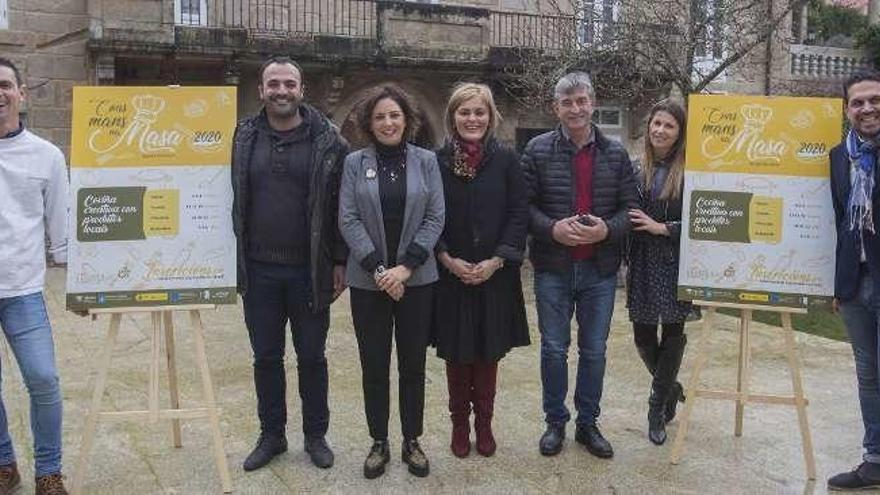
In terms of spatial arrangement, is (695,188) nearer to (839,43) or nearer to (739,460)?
(739,460)

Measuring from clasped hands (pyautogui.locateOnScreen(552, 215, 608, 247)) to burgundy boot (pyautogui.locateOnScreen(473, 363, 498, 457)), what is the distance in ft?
2.34

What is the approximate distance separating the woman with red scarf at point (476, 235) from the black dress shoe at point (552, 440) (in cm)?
52

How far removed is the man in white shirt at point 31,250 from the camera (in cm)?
330

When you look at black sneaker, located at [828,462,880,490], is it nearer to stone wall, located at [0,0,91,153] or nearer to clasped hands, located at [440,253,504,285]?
clasped hands, located at [440,253,504,285]

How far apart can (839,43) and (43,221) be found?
19.5m

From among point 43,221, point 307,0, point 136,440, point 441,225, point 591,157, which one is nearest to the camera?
point 43,221

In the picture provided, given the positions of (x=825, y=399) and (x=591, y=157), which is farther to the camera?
(x=825, y=399)

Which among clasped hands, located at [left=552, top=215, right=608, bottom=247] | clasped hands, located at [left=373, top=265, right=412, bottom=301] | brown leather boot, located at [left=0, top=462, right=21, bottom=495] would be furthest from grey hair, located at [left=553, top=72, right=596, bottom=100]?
brown leather boot, located at [left=0, top=462, right=21, bottom=495]

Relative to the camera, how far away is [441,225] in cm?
371

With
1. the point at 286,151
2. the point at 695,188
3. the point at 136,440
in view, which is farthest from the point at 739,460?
the point at 136,440

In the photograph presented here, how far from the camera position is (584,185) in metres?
4.00

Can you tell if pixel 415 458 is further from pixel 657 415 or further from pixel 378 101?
pixel 378 101

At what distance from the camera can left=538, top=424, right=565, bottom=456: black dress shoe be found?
13.4 feet

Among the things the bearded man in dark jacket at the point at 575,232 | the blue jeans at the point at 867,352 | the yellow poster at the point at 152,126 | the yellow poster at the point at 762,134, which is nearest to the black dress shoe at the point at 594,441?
the bearded man in dark jacket at the point at 575,232
